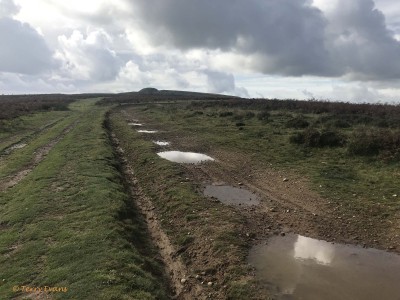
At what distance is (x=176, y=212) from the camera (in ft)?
46.1

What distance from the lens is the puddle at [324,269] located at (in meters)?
8.80

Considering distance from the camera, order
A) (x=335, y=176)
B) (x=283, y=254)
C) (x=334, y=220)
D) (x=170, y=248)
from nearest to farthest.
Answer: (x=283, y=254)
(x=170, y=248)
(x=334, y=220)
(x=335, y=176)

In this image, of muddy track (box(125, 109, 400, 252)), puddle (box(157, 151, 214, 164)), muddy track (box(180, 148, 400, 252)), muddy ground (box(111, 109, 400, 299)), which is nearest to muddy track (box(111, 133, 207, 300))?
muddy ground (box(111, 109, 400, 299))

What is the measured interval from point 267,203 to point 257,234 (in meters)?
3.18

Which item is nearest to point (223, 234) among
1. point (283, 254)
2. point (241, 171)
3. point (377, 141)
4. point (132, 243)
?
point (283, 254)

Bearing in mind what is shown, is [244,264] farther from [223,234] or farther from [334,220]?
[334,220]

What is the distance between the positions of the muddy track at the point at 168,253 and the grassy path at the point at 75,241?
1.00 feet

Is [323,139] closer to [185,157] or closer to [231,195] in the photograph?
[185,157]

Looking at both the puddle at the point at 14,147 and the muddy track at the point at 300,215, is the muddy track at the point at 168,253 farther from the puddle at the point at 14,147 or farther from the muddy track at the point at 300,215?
the puddle at the point at 14,147

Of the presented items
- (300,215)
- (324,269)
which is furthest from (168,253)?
(300,215)

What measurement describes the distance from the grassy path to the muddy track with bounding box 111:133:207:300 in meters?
0.30

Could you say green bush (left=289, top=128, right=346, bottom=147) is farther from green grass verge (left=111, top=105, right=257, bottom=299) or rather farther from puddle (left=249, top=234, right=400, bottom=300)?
puddle (left=249, top=234, right=400, bottom=300)

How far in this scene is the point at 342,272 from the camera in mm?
9719

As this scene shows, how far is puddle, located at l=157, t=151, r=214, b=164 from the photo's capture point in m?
23.3
